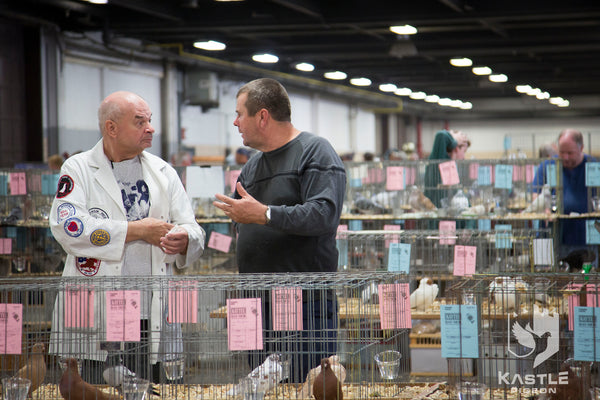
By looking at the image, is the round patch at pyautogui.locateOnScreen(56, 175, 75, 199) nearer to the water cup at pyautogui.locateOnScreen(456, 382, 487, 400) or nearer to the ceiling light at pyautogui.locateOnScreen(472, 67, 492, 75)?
the water cup at pyautogui.locateOnScreen(456, 382, 487, 400)

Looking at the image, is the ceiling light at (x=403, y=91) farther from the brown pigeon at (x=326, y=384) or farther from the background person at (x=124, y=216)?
the brown pigeon at (x=326, y=384)

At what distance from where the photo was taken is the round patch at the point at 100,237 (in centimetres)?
274

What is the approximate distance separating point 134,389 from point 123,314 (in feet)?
0.73

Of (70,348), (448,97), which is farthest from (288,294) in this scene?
(448,97)

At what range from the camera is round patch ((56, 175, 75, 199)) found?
9.21 feet

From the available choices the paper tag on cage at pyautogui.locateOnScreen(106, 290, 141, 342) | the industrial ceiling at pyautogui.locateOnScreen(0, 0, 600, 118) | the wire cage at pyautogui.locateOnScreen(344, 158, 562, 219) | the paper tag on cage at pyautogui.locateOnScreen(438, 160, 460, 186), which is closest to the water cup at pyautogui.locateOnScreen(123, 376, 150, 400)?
the paper tag on cage at pyautogui.locateOnScreen(106, 290, 141, 342)

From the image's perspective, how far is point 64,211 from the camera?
2.76 metres

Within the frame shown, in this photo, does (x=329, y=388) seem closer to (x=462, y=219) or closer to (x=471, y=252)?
(x=471, y=252)

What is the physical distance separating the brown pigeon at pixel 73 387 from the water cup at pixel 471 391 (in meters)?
1.08

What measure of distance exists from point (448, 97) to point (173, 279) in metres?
19.7

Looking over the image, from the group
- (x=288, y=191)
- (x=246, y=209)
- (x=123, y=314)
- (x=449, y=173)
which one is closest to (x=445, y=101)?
(x=449, y=173)

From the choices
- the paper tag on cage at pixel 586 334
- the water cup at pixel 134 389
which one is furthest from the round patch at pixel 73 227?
the paper tag on cage at pixel 586 334

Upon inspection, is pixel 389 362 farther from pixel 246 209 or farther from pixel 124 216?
pixel 124 216

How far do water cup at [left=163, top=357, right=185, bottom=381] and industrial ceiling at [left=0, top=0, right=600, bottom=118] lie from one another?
639cm
